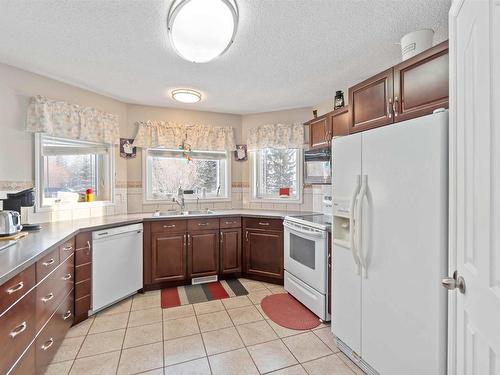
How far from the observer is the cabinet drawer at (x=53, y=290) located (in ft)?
5.14

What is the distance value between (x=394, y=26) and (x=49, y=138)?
3332 millimetres

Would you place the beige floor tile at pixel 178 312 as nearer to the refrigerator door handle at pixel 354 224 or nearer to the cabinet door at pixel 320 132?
the refrigerator door handle at pixel 354 224

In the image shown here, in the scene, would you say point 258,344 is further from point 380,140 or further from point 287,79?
point 287,79

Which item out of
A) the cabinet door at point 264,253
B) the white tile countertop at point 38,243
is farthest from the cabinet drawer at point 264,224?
the white tile countertop at point 38,243

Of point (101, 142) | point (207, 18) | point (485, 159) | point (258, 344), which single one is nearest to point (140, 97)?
point (101, 142)

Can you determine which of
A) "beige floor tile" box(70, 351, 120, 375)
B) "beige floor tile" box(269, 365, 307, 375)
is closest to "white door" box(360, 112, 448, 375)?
"beige floor tile" box(269, 365, 307, 375)

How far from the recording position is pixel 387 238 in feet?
5.07

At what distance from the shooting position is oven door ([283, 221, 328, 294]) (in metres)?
2.33

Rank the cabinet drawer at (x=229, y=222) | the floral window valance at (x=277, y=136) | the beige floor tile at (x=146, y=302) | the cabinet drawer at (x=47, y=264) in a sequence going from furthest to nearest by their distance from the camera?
1. the floral window valance at (x=277, y=136)
2. the cabinet drawer at (x=229, y=222)
3. the beige floor tile at (x=146, y=302)
4. the cabinet drawer at (x=47, y=264)

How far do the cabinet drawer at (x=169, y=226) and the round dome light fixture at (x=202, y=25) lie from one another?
1.94 meters

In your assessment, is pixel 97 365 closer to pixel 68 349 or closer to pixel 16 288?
pixel 68 349

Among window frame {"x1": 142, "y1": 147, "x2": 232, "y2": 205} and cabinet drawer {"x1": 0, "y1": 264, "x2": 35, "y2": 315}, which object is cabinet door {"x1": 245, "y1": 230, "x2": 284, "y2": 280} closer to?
window frame {"x1": 142, "y1": 147, "x2": 232, "y2": 205}

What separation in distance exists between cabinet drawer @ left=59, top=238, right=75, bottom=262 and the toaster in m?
0.33

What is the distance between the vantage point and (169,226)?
3078mm
